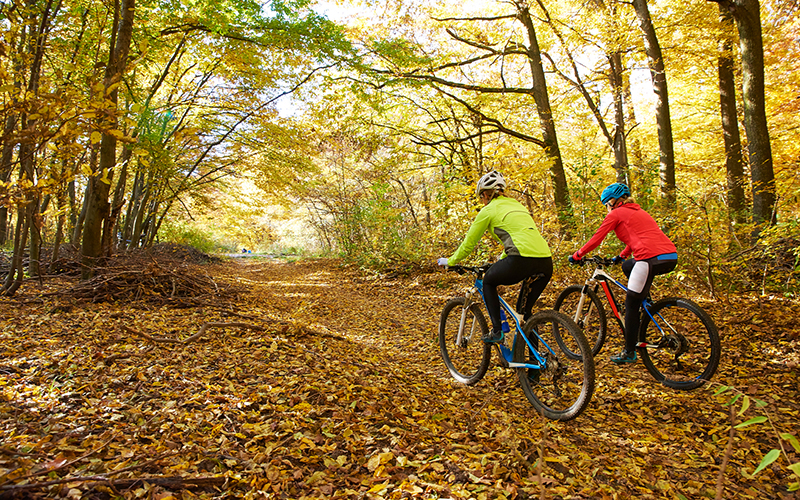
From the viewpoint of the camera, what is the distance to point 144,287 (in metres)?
5.62

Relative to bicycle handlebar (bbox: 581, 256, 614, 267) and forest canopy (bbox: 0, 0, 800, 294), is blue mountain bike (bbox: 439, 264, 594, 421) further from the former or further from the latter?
forest canopy (bbox: 0, 0, 800, 294)

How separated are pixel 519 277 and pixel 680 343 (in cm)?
167

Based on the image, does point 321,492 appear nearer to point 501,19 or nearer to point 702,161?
point 501,19

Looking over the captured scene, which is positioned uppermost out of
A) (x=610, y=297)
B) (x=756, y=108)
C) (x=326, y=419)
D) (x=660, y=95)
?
(x=660, y=95)

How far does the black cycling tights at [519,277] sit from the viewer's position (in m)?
3.40

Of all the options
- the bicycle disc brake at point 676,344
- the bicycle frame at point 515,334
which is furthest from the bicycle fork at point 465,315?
the bicycle disc brake at point 676,344

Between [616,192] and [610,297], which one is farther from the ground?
[616,192]

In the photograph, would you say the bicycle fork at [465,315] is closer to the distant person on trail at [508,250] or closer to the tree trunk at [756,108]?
the distant person on trail at [508,250]

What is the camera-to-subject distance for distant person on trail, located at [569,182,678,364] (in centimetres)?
371

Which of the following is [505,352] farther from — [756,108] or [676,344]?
[756,108]

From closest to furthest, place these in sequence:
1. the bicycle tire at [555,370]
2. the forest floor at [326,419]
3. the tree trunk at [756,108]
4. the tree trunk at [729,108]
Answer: the forest floor at [326,419], the bicycle tire at [555,370], the tree trunk at [756,108], the tree trunk at [729,108]

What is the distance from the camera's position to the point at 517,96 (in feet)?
33.4

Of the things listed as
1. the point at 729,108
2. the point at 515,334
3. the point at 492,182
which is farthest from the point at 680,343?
the point at 729,108

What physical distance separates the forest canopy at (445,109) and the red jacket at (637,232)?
6.61 ft
